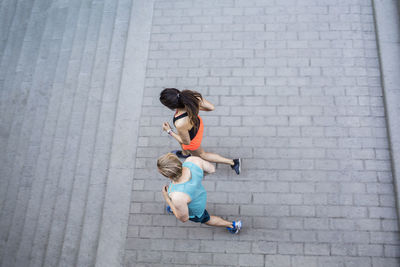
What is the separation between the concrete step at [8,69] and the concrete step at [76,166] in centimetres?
102

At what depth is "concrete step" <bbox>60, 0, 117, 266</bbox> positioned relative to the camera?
4.83 m

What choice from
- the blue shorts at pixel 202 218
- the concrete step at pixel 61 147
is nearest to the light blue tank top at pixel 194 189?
Result: the blue shorts at pixel 202 218

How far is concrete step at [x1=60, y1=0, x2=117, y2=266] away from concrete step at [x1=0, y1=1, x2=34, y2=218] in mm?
1271

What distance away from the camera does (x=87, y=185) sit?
5.16 metres

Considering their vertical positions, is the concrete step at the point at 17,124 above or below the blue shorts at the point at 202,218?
above

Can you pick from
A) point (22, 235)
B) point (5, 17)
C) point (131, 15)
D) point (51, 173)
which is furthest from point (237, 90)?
point (5, 17)

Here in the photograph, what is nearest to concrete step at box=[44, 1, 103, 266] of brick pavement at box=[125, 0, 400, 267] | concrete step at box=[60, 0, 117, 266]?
concrete step at box=[60, 0, 117, 266]

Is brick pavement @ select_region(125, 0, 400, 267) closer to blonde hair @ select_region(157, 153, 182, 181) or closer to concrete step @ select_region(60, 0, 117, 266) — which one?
concrete step @ select_region(60, 0, 117, 266)

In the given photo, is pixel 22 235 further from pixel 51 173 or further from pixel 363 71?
pixel 363 71

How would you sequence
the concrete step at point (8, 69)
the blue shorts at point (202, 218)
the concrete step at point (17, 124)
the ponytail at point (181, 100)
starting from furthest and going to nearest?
the concrete step at point (8, 69)
the concrete step at point (17, 124)
the blue shorts at point (202, 218)
the ponytail at point (181, 100)

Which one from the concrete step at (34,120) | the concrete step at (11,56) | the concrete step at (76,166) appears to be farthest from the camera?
the concrete step at (11,56)

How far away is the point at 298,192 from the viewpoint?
15.7ft

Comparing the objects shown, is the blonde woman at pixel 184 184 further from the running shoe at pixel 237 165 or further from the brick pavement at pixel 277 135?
the brick pavement at pixel 277 135

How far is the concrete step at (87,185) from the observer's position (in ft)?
15.8
